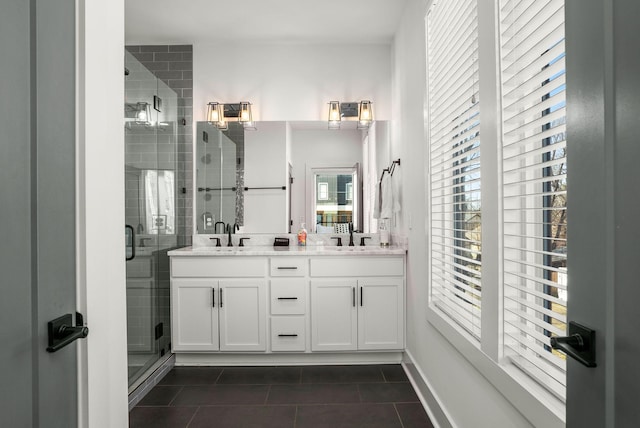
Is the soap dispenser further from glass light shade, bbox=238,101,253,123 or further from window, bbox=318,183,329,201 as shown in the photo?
glass light shade, bbox=238,101,253,123

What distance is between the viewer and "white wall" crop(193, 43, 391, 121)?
11.2ft

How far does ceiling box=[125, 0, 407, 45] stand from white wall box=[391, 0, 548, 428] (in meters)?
0.23

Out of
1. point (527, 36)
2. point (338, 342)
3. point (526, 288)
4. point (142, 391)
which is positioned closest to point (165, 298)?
point (142, 391)

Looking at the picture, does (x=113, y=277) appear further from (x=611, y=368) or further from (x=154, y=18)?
(x=154, y=18)

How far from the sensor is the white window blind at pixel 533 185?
3.32ft

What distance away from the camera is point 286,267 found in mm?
2834

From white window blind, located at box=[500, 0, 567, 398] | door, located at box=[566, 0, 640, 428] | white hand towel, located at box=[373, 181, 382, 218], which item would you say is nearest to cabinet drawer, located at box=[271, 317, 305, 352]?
white hand towel, located at box=[373, 181, 382, 218]

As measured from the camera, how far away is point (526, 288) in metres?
1.14

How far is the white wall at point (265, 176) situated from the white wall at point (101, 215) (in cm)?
221

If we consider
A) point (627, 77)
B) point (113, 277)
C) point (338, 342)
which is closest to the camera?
point (627, 77)

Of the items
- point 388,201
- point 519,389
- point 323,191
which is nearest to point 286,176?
point 323,191

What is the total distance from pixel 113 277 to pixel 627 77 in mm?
1286

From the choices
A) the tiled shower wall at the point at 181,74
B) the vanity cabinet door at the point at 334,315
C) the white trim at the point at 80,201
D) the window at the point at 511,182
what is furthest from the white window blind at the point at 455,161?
the tiled shower wall at the point at 181,74

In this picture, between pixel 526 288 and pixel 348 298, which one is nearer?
pixel 526 288
